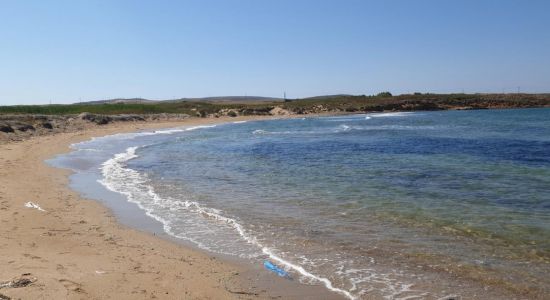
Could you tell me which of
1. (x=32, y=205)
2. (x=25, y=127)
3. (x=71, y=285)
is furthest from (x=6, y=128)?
(x=71, y=285)

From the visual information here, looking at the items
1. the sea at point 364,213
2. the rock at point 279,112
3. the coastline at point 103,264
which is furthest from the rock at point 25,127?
the rock at point 279,112

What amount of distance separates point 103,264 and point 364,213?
6026 mm

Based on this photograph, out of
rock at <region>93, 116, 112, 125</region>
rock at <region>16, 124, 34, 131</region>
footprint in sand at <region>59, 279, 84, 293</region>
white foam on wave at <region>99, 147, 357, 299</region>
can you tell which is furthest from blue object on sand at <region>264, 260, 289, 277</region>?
rock at <region>93, 116, 112, 125</region>

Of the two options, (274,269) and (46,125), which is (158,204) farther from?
(46,125)

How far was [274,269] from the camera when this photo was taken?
738 cm

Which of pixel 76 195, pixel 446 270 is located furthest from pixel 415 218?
pixel 76 195

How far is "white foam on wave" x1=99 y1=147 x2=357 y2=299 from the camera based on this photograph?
7.53 m

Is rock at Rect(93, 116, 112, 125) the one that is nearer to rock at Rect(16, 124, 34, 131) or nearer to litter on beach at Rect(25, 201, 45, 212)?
rock at Rect(16, 124, 34, 131)

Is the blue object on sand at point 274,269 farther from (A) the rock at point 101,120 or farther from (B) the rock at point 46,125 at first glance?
(A) the rock at point 101,120

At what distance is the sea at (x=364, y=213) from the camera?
7.13 meters

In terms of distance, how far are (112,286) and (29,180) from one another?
36.5ft

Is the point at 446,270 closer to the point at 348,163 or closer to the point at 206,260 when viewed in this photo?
the point at 206,260

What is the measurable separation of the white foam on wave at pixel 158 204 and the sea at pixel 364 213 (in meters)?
0.04

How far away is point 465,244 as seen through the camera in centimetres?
855
